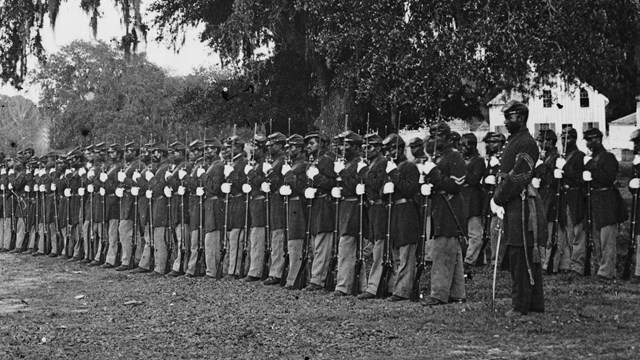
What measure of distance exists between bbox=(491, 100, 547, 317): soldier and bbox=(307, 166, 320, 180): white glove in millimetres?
3493

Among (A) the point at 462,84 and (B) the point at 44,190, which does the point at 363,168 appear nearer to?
(A) the point at 462,84

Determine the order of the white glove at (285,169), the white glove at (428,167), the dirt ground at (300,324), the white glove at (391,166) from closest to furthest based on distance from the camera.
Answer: the dirt ground at (300,324) → the white glove at (428,167) → the white glove at (391,166) → the white glove at (285,169)

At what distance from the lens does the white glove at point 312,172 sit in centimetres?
1248

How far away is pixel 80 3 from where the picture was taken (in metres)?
22.4

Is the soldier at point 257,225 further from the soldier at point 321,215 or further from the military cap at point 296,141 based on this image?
the soldier at point 321,215

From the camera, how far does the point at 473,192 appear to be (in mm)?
14414

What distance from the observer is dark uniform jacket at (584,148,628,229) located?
1244cm

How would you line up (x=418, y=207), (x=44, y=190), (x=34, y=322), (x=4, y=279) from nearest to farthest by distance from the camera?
(x=34, y=322) → (x=418, y=207) → (x=4, y=279) → (x=44, y=190)

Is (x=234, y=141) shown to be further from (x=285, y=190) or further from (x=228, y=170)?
(x=285, y=190)

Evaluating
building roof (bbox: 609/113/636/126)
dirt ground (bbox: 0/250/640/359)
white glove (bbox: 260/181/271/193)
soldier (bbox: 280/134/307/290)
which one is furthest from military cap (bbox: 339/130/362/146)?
building roof (bbox: 609/113/636/126)

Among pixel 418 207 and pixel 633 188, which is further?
pixel 633 188

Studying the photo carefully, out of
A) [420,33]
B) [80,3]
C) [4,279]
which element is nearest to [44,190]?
[4,279]

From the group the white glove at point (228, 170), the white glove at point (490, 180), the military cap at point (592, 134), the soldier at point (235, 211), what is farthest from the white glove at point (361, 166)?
the white glove at point (490, 180)

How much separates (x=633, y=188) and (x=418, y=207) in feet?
9.78
